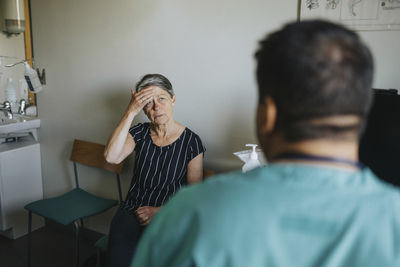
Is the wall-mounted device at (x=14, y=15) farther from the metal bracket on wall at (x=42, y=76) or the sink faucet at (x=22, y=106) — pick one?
the sink faucet at (x=22, y=106)

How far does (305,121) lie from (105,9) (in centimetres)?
207

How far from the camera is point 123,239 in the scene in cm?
171

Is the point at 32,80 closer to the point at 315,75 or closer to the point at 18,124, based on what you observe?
the point at 18,124

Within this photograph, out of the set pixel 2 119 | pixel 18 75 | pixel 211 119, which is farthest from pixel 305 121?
pixel 18 75

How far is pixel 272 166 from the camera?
56cm

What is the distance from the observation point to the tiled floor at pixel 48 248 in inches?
94.9

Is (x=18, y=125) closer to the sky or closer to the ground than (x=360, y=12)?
closer to the ground

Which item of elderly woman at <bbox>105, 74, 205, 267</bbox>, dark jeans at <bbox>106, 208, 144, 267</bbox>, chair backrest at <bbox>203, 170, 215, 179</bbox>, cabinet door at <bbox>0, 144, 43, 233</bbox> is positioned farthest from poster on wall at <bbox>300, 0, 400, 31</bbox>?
cabinet door at <bbox>0, 144, 43, 233</bbox>

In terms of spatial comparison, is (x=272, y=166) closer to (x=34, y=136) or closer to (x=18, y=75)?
(x=34, y=136)

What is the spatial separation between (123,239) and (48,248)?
3.92 feet

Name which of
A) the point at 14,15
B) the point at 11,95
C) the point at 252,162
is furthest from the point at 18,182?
the point at 252,162

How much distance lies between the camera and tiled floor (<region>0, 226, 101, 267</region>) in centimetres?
241

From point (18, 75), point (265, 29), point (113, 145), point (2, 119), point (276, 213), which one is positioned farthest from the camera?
point (18, 75)

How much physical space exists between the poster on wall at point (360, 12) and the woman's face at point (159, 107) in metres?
0.78
